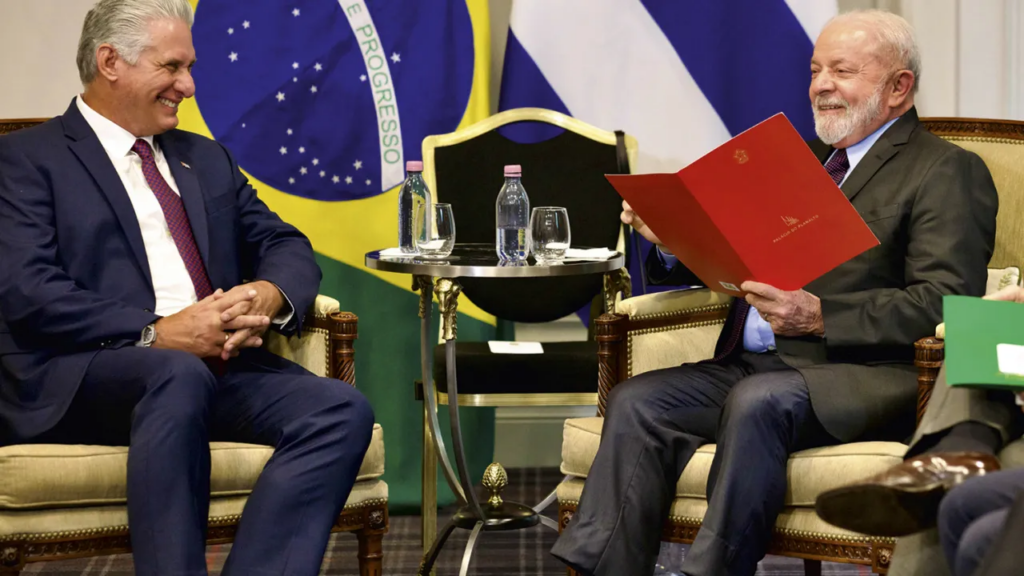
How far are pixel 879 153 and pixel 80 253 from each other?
190 cm

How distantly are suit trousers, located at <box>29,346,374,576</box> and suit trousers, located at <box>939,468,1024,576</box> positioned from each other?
124cm

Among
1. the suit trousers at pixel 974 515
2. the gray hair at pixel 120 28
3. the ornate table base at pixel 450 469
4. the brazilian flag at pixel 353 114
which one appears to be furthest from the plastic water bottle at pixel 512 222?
the suit trousers at pixel 974 515

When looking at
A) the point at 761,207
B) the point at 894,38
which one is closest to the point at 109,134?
the point at 761,207

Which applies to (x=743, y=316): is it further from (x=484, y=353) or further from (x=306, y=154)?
(x=306, y=154)

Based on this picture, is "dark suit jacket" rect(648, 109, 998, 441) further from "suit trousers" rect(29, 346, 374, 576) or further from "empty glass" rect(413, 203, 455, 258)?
"suit trousers" rect(29, 346, 374, 576)

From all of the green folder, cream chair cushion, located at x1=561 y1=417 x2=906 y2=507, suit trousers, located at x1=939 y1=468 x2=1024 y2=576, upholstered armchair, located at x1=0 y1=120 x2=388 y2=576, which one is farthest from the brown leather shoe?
Answer: upholstered armchair, located at x1=0 y1=120 x2=388 y2=576

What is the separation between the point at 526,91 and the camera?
4242 mm

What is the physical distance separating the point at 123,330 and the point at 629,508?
1.18 meters

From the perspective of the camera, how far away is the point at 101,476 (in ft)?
7.97

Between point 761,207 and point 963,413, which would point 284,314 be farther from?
point 963,413

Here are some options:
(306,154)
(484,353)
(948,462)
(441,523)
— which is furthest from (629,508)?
(306,154)

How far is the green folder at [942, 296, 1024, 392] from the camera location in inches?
81.2

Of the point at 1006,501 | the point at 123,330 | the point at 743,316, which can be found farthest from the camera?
the point at 743,316

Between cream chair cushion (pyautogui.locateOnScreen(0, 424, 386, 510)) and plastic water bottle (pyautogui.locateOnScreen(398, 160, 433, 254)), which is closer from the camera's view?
cream chair cushion (pyautogui.locateOnScreen(0, 424, 386, 510))
